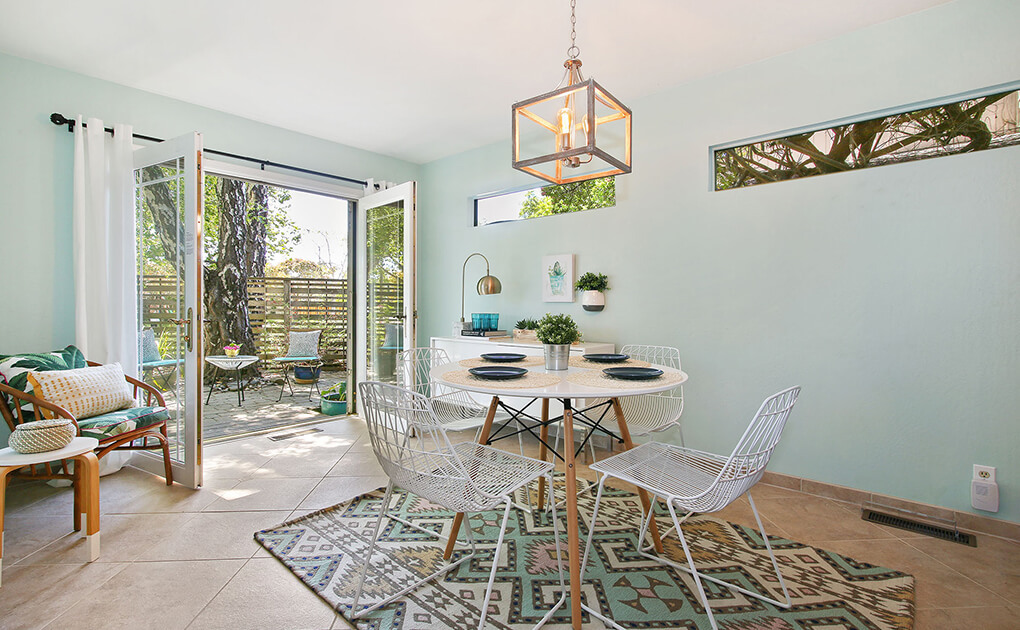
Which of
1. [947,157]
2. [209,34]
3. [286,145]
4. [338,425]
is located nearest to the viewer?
[947,157]

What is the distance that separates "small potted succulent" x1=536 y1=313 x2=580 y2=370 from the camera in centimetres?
215

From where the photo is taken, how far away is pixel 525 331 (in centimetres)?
384

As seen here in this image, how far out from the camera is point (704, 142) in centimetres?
307

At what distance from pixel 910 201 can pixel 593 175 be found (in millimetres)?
1687

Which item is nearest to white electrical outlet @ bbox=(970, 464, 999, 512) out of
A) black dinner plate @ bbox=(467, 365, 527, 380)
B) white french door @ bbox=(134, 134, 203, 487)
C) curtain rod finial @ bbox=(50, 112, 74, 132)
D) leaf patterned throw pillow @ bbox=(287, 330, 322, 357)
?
black dinner plate @ bbox=(467, 365, 527, 380)

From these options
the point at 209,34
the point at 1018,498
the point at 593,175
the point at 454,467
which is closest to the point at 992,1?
the point at 593,175

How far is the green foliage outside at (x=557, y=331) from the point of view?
2.14 meters

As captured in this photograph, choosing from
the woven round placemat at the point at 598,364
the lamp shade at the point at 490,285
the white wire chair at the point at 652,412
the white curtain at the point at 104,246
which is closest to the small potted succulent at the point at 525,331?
the lamp shade at the point at 490,285

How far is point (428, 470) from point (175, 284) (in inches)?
96.8

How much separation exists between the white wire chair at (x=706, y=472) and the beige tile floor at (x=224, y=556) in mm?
503

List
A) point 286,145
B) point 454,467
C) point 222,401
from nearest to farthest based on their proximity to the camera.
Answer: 1. point 454,467
2. point 286,145
3. point 222,401

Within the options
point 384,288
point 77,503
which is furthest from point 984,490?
point 77,503

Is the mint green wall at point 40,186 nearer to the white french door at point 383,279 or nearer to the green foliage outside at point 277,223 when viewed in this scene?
the white french door at point 383,279

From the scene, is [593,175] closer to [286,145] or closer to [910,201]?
[910,201]
